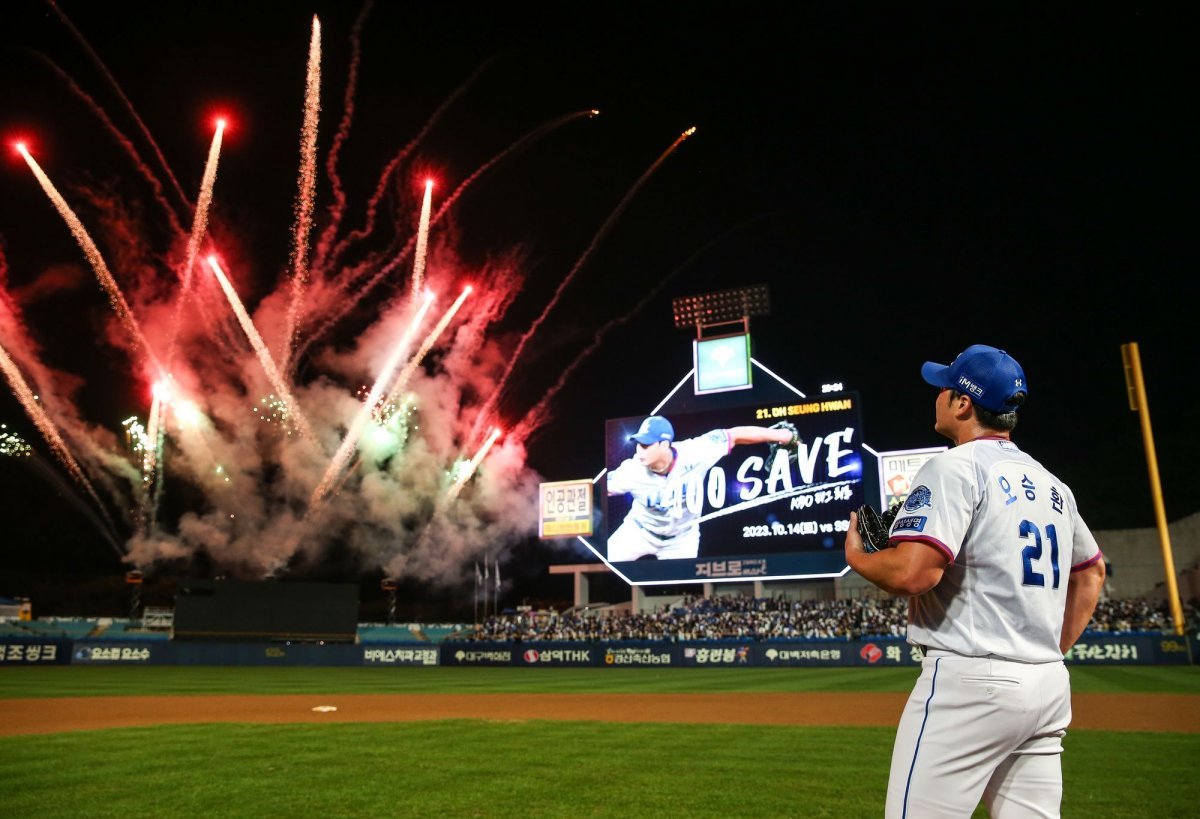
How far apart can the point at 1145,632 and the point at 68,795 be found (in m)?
30.3

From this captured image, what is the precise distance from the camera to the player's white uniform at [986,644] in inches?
99.2

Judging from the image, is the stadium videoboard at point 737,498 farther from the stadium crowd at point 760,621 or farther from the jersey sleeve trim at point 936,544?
the jersey sleeve trim at point 936,544

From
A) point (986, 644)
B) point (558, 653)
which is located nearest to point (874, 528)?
point (986, 644)

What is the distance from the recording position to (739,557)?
133 feet

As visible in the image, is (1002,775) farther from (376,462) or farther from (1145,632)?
(376,462)

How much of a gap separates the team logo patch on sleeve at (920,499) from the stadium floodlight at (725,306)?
4267 centimetres

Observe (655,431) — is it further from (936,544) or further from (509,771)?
(936,544)

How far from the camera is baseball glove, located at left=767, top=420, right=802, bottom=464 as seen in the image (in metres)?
39.8

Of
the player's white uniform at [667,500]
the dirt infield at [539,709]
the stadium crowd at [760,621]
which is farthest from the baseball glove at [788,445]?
the dirt infield at [539,709]

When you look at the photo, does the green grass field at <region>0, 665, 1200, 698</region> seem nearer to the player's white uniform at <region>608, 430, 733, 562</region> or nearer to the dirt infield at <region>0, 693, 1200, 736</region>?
the dirt infield at <region>0, 693, 1200, 736</region>

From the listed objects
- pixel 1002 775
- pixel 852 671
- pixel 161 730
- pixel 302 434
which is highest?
pixel 302 434

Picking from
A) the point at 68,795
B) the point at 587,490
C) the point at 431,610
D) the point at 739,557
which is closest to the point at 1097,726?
the point at 68,795

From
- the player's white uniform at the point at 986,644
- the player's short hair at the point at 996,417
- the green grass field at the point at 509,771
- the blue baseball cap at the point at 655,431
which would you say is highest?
the blue baseball cap at the point at 655,431

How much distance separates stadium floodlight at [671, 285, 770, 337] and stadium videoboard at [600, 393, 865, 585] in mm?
5848
